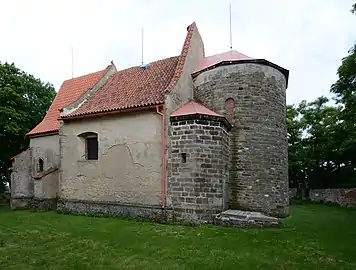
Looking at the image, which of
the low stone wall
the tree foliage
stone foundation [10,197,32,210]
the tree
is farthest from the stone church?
the tree foliage

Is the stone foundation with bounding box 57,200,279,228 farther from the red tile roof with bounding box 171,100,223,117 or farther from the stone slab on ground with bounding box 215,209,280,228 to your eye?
the red tile roof with bounding box 171,100,223,117

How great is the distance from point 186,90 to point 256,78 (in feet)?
10.8

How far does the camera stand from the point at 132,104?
1659 centimetres

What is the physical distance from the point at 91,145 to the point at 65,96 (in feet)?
21.8

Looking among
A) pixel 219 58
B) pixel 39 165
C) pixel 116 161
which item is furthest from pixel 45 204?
pixel 219 58

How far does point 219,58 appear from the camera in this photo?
18312 mm

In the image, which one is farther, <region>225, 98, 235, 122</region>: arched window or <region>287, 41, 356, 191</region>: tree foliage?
<region>287, 41, 356, 191</region>: tree foliage

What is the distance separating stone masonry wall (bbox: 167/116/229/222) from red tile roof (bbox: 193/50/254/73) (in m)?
3.79

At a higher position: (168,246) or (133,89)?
(133,89)

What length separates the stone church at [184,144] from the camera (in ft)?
48.8

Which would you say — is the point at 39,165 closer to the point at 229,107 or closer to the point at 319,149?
the point at 229,107

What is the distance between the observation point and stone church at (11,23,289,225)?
14875mm

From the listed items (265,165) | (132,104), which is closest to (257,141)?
(265,165)

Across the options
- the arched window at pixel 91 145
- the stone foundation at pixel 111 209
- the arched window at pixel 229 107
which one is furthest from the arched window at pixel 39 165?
the arched window at pixel 229 107
